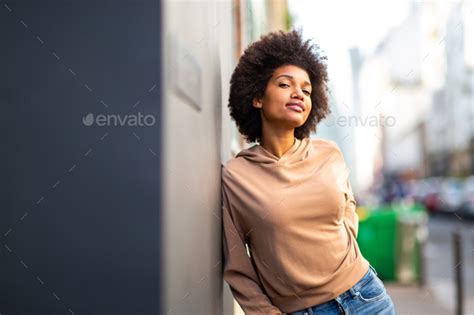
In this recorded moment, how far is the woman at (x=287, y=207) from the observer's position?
236 cm

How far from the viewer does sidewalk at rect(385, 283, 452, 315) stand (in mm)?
7379

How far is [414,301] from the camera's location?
8164 millimetres

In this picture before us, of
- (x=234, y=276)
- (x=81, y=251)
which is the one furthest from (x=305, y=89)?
(x=81, y=251)

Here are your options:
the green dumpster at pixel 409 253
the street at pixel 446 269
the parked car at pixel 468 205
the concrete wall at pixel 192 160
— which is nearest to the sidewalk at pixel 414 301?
the street at pixel 446 269

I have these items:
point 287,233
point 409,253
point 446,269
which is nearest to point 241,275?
point 287,233

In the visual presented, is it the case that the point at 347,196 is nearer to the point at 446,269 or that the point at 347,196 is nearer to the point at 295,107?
the point at 295,107

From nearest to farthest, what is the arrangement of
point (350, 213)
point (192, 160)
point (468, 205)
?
point (192, 160), point (350, 213), point (468, 205)

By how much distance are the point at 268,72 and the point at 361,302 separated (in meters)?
0.97

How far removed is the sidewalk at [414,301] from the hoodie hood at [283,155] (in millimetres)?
4866

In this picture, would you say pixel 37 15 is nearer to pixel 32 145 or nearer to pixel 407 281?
pixel 32 145

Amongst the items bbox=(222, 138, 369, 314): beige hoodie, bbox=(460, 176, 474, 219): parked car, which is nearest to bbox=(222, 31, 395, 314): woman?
bbox=(222, 138, 369, 314): beige hoodie

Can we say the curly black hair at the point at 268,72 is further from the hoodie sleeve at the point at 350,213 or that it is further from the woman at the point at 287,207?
the hoodie sleeve at the point at 350,213

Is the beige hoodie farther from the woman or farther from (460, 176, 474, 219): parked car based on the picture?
(460, 176, 474, 219): parked car

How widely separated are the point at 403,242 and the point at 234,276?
771cm
